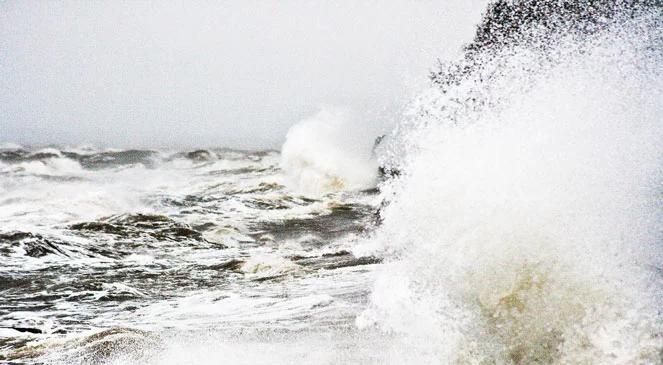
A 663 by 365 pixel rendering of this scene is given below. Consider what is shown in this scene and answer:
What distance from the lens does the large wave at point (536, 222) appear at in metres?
3.63

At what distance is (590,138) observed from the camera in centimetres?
469

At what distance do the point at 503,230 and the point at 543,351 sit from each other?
832 millimetres

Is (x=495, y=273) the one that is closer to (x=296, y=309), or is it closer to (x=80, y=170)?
(x=296, y=309)

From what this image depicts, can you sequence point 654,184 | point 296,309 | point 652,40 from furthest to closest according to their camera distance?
point 652,40 → point 296,309 → point 654,184

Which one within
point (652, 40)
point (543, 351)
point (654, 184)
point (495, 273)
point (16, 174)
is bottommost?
point (543, 351)

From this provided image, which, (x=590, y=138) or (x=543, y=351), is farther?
A: (x=590, y=138)

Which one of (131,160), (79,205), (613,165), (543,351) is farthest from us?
(131,160)

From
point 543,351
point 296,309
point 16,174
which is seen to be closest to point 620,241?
point 543,351

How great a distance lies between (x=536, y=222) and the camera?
399 cm

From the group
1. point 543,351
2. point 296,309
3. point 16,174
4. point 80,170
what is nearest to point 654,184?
point 543,351

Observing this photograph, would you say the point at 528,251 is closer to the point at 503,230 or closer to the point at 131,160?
the point at 503,230

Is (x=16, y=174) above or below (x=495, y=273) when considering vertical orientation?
above

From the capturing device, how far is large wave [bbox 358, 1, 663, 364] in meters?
3.63

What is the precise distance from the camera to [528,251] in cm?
392
